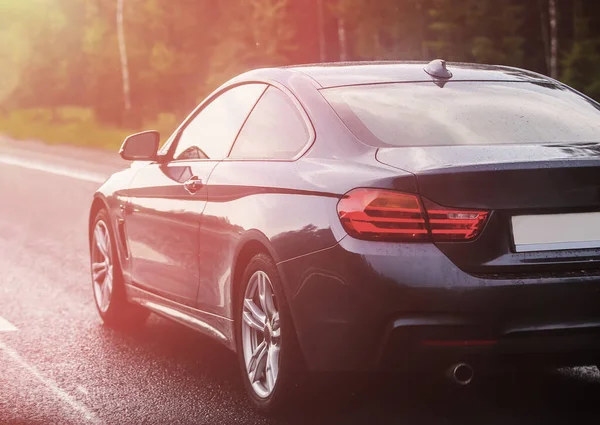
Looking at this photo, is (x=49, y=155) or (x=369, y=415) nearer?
(x=369, y=415)

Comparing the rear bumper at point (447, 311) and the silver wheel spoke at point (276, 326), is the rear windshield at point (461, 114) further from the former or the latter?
the silver wheel spoke at point (276, 326)

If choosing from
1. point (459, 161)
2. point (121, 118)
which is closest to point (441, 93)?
point (459, 161)

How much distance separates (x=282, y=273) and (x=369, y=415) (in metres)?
0.81

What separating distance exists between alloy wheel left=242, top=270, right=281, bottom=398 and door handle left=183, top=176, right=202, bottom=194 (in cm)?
82

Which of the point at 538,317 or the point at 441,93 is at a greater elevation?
the point at 441,93

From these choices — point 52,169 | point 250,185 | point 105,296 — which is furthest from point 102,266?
point 52,169

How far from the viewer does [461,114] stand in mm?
5746

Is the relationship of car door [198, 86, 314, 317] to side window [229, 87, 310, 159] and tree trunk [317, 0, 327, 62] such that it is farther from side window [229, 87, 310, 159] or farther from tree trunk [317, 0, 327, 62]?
tree trunk [317, 0, 327, 62]

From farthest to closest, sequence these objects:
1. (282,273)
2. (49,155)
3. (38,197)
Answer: (49,155) < (38,197) < (282,273)

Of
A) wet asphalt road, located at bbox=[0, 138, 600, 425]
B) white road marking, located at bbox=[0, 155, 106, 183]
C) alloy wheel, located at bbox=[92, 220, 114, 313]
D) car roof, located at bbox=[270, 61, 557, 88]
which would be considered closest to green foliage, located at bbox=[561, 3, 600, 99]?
white road marking, located at bbox=[0, 155, 106, 183]

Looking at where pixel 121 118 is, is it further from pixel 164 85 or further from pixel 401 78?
pixel 401 78

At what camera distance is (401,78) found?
6141 mm

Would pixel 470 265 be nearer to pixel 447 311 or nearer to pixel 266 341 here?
pixel 447 311

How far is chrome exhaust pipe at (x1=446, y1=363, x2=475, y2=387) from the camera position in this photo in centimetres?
495
